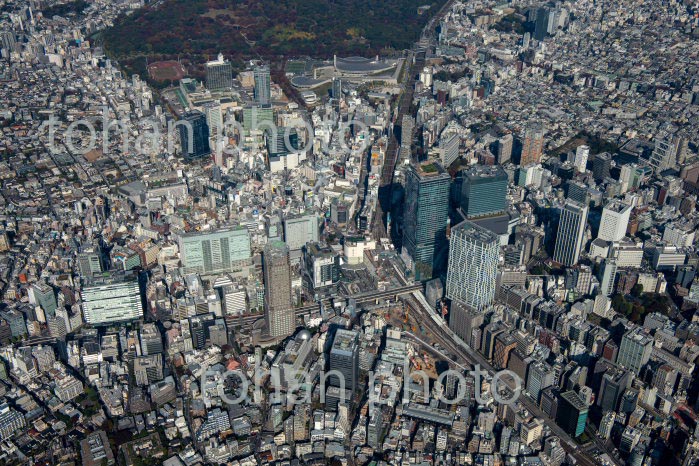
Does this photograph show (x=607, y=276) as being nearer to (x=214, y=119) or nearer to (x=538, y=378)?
(x=538, y=378)

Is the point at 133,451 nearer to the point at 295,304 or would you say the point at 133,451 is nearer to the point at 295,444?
the point at 295,444

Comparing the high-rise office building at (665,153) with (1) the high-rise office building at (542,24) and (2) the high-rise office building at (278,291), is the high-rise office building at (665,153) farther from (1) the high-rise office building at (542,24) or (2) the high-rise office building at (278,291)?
(1) the high-rise office building at (542,24)

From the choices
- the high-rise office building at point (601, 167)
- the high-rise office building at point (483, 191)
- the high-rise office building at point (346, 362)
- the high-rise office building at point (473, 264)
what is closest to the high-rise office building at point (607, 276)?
the high-rise office building at point (473, 264)

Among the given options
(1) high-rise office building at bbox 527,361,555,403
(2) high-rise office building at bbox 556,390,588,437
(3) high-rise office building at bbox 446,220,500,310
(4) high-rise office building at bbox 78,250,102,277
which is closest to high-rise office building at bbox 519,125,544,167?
(3) high-rise office building at bbox 446,220,500,310

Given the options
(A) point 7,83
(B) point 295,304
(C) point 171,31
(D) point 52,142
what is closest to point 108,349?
(B) point 295,304

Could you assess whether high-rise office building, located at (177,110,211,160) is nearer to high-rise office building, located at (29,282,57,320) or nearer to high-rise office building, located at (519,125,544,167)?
high-rise office building, located at (29,282,57,320)

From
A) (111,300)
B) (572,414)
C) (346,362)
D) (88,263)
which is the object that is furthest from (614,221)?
(88,263)

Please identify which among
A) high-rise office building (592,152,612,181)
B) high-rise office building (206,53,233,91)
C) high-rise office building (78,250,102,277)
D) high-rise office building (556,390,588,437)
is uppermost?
high-rise office building (206,53,233,91)
